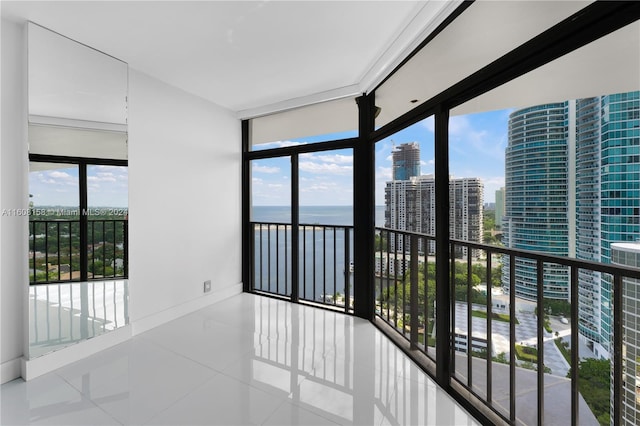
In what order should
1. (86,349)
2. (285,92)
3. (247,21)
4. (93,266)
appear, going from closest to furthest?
(247,21) → (86,349) → (93,266) → (285,92)

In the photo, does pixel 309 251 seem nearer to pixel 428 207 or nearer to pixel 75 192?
pixel 428 207

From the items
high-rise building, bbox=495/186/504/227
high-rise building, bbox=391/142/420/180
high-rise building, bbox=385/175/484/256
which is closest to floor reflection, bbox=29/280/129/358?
high-rise building, bbox=385/175/484/256

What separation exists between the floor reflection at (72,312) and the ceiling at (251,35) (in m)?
2.01

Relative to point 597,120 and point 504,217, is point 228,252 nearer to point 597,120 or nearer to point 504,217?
point 504,217

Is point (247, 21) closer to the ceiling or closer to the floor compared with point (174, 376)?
closer to the ceiling

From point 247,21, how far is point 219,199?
214 centimetres

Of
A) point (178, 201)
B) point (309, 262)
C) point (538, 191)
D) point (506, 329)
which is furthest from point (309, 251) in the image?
point (538, 191)

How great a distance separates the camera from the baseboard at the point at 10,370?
1.82 m

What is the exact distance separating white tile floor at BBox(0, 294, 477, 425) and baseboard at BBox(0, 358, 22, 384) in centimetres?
6

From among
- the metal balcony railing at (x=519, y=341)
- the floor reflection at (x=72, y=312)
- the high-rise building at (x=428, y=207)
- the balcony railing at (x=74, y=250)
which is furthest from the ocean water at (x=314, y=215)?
the floor reflection at (x=72, y=312)

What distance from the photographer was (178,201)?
295 cm

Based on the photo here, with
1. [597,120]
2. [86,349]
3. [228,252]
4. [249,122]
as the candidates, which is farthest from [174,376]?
[249,122]

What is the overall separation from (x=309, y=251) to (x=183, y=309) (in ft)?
5.35

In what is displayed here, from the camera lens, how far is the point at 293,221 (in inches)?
135
